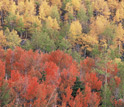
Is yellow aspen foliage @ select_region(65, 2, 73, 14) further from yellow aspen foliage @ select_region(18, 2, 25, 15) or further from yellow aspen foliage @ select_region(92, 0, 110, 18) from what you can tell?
yellow aspen foliage @ select_region(18, 2, 25, 15)

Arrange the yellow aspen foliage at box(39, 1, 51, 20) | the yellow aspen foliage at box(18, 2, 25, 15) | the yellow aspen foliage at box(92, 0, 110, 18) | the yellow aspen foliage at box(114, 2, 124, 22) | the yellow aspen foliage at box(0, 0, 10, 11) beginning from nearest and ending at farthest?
the yellow aspen foliage at box(0, 0, 10, 11) → the yellow aspen foliage at box(18, 2, 25, 15) → the yellow aspen foliage at box(39, 1, 51, 20) → the yellow aspen foliage at box(114, 2, 124, 22) → the yellow aspen foliage at box(92, 0, 110, 18)

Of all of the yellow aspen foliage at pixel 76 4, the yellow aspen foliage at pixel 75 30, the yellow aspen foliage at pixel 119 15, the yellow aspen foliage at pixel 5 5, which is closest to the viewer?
the yellow aspen foliage at pixel 75 30

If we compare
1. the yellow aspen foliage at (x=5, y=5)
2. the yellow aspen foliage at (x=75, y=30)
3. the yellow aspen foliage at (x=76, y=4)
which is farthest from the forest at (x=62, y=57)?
the yellow aspen foliage at (x=5, y=5)

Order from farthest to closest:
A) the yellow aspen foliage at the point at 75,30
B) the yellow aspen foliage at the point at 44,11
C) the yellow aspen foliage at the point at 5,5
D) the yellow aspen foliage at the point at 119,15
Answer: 1. the yellow aspen foliage at the point at 119,15
2. the yellow aspen foliage at the point at 44,11
3. the yellow aspen foliage at the point at 5,5
4. the yellow aspen foliage at the point at 75,30

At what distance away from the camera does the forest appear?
2074cm

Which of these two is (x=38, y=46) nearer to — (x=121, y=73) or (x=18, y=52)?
(x=18, y=52)

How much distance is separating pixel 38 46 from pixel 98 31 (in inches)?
773

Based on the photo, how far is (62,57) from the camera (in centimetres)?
3647

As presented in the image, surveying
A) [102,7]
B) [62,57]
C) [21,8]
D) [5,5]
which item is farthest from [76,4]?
[62,57]

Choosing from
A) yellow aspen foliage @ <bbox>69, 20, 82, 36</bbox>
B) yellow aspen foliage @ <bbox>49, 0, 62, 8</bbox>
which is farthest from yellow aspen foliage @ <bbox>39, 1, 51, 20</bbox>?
yellow aspen foliage @ <bbox>69, 20, 82, 36</bbox>

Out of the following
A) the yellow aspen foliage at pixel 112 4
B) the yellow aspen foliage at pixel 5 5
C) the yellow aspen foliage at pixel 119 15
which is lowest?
the yellow aspen foliage at pixel 119 15

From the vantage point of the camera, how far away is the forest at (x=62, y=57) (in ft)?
68.0

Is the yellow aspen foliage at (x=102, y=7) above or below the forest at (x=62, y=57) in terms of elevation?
above

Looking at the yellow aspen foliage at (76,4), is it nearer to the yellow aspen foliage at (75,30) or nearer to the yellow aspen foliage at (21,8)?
the yellow aspen foliage at (75,30)
